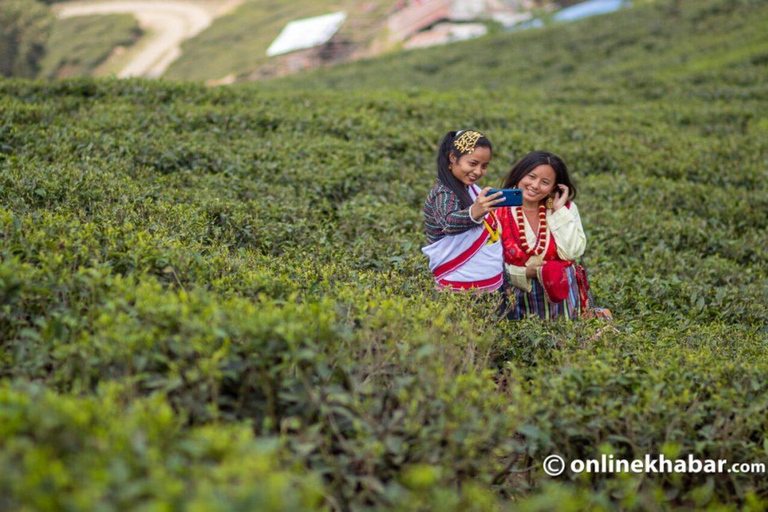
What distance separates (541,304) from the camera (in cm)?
502

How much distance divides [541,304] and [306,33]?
3405 cm

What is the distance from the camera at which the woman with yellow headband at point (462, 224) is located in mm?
4586

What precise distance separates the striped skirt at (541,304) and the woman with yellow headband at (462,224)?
264mm

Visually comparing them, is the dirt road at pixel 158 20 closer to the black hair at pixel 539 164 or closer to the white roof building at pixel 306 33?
the white roof building at pixel 306 33

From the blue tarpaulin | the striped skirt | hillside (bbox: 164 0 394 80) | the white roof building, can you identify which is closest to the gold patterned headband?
the striped skirt

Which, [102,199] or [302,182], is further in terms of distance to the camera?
[302,182]

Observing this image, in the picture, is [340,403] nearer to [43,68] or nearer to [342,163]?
[342,163]

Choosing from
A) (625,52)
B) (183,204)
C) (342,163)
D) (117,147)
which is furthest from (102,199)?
(625,52)

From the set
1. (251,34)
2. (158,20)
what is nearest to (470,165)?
(251,34)

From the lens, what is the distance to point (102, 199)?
554 centimetres

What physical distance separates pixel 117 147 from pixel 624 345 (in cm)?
540

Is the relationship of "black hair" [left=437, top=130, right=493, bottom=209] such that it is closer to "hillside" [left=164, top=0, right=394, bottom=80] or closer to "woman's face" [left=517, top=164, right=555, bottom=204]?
"woman's face" [left=517, top=164, right=555, bottom=204]

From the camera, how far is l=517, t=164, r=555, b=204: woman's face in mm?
4859

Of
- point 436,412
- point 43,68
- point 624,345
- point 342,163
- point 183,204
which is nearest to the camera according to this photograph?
point 436,412
